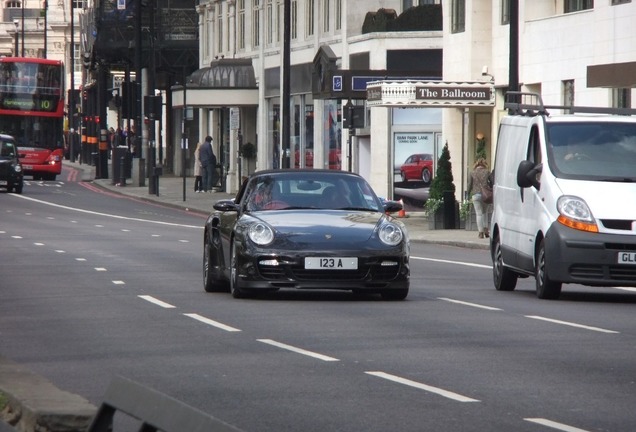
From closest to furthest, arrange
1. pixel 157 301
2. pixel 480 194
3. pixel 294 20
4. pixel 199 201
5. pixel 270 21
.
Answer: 1. pixel 157 301
2. pixel 480 194
3. pixel 199 201
4. pixel 294 20
5. pixel 270 21

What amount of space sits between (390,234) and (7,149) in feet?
142

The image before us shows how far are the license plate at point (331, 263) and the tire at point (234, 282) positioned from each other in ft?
2.69

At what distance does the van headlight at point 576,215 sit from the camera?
17812mm

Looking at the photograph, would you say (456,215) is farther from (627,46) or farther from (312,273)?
(312,273)

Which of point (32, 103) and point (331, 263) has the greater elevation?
point (32, 103)

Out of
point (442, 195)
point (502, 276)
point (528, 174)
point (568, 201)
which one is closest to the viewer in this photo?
point (568, 201)

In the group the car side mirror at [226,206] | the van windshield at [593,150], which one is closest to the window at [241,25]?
the van windshield at [593,150]

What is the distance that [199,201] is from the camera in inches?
2167

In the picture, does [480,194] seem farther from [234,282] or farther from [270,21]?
[270,21]

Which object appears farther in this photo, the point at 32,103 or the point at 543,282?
the point at 32,103

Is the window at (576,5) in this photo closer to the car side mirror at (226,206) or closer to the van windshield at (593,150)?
the van windshield at (593,150)

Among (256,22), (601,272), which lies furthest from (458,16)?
(601,272)

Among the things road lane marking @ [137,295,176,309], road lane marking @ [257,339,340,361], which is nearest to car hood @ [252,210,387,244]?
road lane marking @ [137,295,176,309]

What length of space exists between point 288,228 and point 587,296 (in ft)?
13.0
